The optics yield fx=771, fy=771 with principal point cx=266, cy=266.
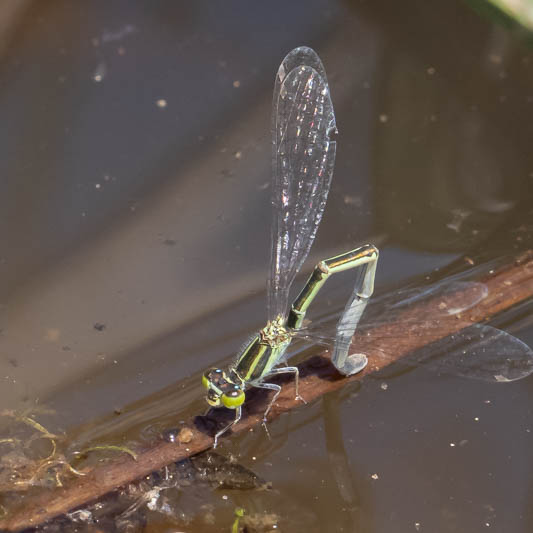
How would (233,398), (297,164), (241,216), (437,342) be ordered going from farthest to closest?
1. (241,216)
2. (297,164)
3. (437,342)
4. (233,398)

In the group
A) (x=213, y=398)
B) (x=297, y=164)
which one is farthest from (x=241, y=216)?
(x=213, y=398)

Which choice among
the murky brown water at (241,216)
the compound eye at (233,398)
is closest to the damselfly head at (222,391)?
the compound eye at (233,398)

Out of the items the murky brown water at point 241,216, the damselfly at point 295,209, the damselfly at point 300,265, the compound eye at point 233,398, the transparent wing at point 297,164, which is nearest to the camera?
the compound eye at point 233,398

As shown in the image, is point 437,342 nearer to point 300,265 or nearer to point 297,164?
point 300,265

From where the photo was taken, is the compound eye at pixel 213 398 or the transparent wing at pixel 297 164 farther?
the transparent wing at pixel 297 164

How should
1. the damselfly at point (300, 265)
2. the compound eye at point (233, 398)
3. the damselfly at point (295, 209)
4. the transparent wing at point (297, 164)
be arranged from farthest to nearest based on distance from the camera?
1. the transparent wing at point (297, 164)
2. the damselfly at point (295, 209)
3. the damselfly at point (300, 265)
4. the compound eye at point (233, 398)

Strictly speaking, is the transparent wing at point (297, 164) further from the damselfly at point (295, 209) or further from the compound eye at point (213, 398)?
the compound eye at point (213, 398)

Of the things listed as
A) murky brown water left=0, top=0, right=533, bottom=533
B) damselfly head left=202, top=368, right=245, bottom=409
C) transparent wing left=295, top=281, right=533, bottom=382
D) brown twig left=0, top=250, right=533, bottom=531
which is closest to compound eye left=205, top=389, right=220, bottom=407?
damselfly head left=202, top=368, right=245, bottom=409

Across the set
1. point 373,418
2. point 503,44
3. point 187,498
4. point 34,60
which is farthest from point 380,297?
point 34,60

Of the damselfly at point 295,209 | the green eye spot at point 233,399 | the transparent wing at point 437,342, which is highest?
the damselfly at point 295,209
